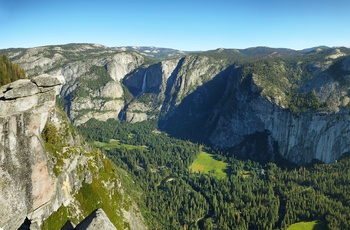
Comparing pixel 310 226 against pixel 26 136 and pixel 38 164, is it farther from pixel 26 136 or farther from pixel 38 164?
pixel 26 136

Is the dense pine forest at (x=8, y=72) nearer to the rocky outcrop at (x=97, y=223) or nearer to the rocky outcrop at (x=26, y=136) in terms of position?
the rocky outcrop at (x=26, y=136)

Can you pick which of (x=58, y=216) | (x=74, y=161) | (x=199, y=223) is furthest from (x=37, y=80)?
(x=199, y=223)

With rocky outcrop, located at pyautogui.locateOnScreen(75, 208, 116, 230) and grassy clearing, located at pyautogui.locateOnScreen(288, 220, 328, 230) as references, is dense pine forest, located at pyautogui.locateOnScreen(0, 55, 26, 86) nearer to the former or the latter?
rocky outcrop, located at pyautogui.locateOnScreen(75, 208, 116, 230)

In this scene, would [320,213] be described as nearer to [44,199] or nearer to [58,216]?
[58,216]

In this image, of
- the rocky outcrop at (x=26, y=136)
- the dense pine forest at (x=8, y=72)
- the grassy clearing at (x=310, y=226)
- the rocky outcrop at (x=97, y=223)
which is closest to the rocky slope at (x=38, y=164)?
the rocky outcrop at (x=26, y=136)

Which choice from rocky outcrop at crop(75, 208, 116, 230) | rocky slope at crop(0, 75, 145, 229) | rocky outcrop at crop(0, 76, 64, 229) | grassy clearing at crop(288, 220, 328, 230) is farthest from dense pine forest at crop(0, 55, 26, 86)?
grassy clearing at crop(288, 220, 328, 230)

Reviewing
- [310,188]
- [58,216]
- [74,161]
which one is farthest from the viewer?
[310,188]

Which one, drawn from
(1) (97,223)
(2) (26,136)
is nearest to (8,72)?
(2) (26,136)
